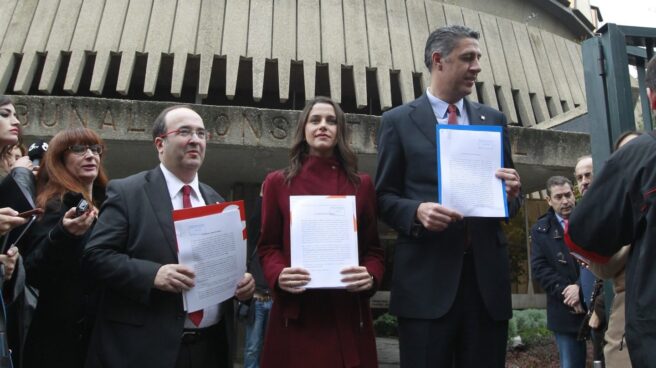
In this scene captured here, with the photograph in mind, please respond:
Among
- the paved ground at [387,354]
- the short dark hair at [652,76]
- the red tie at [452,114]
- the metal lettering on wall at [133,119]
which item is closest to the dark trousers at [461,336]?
the red tie at [452,114]

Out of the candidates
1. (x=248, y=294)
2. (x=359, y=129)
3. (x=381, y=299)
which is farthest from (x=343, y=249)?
(x=381, y=299)

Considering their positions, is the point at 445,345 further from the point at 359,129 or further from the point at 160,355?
the point at 359,129

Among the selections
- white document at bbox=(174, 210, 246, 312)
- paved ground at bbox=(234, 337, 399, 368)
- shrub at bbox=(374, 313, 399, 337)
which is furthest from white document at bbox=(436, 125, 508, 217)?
shrub at bbox=(374, 313, 399, 337)

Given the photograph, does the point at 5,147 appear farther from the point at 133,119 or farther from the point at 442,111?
the point at 133,119

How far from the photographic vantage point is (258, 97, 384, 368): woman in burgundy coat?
10.2 ft

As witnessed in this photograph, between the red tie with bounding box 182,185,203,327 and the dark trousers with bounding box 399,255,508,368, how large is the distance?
3.45 feet

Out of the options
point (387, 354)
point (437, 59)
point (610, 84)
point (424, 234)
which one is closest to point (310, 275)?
point (424, 234)

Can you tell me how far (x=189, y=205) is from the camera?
3311 millimetres

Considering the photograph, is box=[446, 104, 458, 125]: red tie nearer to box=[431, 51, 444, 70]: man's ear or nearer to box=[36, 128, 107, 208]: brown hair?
box=[431, 51, 444, 70]: man's ear

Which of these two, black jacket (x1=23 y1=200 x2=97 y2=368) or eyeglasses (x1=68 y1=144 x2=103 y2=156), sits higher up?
eyeglasses (x1=68 y1=144 x2=103 y2=156)

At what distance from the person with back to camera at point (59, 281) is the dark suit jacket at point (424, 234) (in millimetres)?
1626

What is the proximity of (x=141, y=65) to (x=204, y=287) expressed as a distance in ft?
34.9

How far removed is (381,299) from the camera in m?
11.2

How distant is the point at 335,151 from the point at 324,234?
0.59m
